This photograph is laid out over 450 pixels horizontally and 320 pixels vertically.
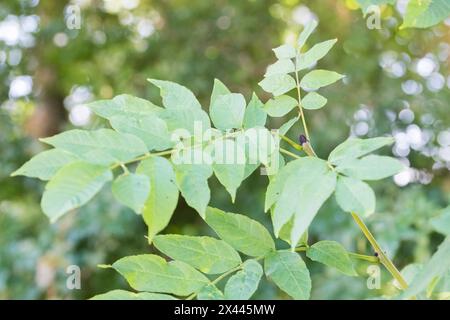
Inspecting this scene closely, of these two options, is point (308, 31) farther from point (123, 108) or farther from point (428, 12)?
point (123, 108)

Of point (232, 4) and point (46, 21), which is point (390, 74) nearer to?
point (232, 4)

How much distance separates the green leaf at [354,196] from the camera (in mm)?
619

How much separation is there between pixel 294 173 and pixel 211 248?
0.18 m

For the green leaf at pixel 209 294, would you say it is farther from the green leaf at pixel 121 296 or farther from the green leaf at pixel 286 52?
the green leaf at pixel 286 52

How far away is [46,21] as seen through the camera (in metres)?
3.73

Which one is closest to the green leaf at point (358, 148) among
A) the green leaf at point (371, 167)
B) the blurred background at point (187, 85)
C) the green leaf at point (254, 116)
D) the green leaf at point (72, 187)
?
the green leaf at point (371, 167)

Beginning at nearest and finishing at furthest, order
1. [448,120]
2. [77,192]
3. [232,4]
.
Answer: [77,192]
[448,120]
[232,4]

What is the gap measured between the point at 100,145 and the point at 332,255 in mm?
330

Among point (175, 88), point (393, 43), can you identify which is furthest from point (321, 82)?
point (393, 43)

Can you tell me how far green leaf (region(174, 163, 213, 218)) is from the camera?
660mm

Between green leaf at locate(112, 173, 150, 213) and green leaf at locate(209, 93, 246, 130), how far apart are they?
0.16 m

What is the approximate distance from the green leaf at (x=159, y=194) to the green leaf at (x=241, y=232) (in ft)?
0.54

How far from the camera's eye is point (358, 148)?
0.69 m
